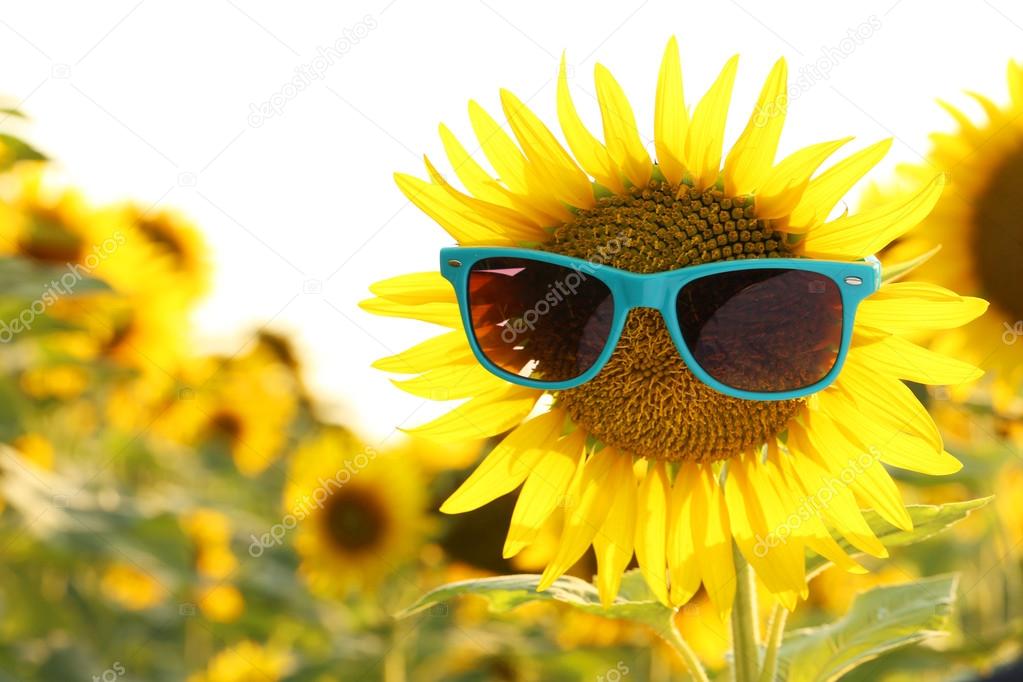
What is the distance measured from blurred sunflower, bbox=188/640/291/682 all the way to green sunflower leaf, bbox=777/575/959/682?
204cm

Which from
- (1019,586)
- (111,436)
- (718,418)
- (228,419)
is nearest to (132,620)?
(111,436)

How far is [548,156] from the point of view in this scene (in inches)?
39.5

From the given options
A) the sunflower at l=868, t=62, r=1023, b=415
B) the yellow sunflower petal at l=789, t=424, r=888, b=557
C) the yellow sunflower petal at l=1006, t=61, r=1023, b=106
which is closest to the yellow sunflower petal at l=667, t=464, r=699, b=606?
the yellow sunflower petal at l=789, t=424, r=888, b=557

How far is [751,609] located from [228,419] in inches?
137

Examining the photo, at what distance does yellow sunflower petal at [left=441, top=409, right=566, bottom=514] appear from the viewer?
1.04 m

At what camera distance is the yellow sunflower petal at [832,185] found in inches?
34.7

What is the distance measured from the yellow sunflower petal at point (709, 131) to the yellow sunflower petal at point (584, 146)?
76 mm

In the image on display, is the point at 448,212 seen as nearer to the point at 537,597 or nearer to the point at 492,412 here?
the point at 492,412
